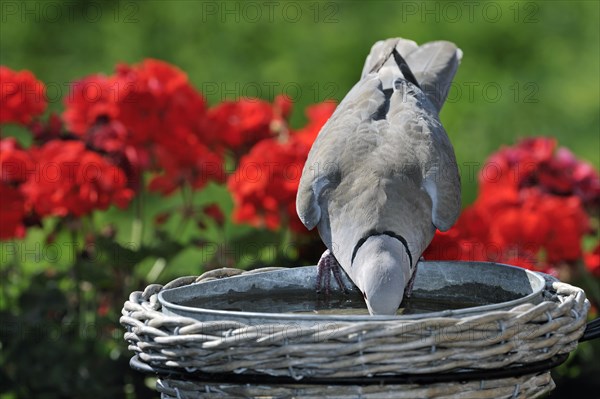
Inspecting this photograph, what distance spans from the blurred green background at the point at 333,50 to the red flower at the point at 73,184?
2.38 m

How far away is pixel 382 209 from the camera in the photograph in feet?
8.43

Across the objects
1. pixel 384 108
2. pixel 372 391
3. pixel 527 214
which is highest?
pixel 384 108

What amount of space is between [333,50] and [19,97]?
3.23 meters

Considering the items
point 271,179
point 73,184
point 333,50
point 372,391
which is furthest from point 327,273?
point 333,50

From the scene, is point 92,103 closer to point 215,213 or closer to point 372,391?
point 215,213

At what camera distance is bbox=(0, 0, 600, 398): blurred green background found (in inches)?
250

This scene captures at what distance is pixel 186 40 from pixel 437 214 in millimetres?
4539

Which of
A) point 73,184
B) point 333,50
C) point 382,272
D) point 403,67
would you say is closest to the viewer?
point 382,272

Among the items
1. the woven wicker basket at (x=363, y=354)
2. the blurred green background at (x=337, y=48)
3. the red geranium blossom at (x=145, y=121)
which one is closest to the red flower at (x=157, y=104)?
the red geranium blossom at (x=145, y=121)

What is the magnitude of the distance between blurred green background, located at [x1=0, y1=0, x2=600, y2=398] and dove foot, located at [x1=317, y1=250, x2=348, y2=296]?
3.44m

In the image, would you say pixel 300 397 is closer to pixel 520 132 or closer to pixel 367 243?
pixel 367 243

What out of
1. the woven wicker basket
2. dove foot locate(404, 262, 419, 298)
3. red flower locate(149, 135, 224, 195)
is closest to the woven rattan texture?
the woven wicker basket

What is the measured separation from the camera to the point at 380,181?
268 cm

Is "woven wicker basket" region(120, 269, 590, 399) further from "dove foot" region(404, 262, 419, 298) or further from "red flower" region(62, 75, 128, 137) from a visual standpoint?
"red flower" region(62, 75, 128, 137)
